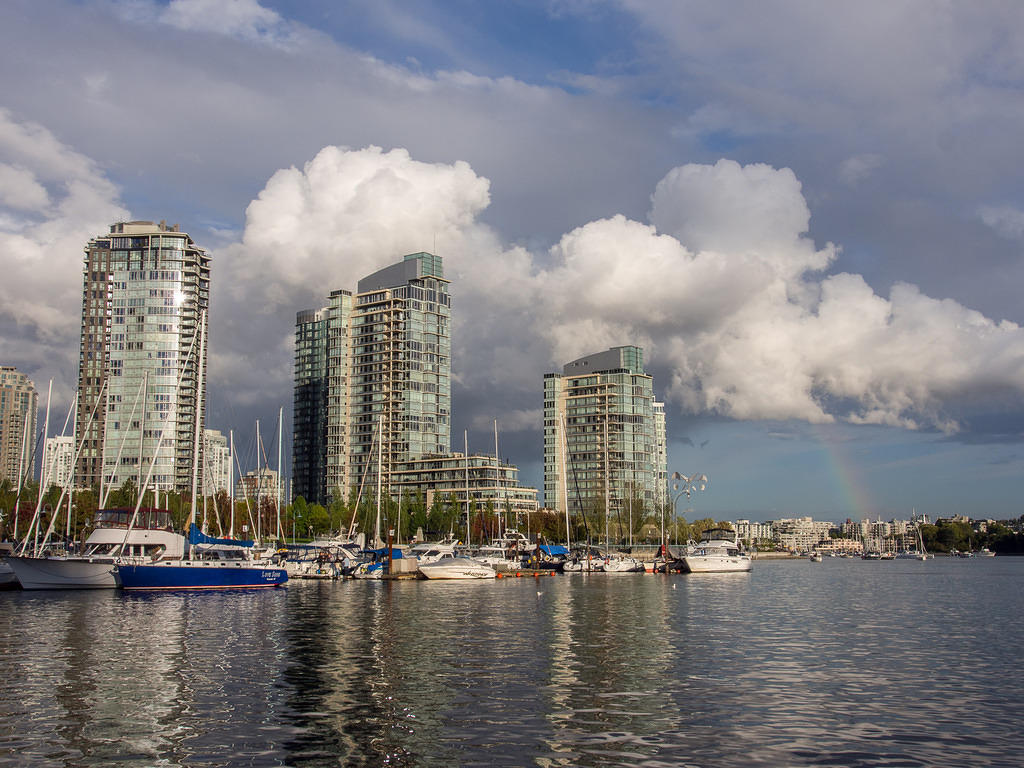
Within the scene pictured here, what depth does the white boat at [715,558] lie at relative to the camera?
157 m

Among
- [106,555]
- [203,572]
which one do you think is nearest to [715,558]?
[203,572]

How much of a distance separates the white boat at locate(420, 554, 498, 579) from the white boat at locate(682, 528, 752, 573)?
140 ft

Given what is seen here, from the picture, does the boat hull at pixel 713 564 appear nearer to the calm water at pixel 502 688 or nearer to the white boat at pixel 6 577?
the calm water at pixel 502 688

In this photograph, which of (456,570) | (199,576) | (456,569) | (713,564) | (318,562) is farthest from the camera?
(713,564)

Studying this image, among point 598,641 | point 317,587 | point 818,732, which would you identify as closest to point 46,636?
point 598,641

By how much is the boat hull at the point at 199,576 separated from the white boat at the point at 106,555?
2504 millimetres

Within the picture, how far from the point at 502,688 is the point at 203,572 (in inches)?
2503

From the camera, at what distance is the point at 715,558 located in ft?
520

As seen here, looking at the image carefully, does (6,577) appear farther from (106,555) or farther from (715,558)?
(715,558)

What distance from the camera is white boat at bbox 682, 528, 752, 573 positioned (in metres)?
157

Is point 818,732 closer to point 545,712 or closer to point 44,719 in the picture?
point 545,712

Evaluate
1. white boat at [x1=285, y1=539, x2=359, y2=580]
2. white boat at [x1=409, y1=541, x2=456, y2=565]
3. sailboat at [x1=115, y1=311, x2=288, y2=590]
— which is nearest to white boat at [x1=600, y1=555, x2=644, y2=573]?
white boat at [x1=409, y1=541, x2=456, y2=565]

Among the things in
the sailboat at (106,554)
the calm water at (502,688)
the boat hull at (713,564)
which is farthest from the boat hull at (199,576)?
the boat hull at (713,564)

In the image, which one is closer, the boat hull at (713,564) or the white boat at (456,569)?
the white boat at (456,569)
